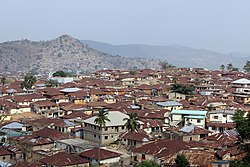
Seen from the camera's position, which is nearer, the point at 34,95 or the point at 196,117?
the point at 196,117

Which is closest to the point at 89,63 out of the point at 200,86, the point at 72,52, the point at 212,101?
the point at 72,52

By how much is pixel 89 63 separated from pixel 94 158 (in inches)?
6157

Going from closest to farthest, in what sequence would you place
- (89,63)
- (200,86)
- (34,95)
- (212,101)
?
1. (212,101)
2. (34,95)
3. (200,86)
4. (89,63)

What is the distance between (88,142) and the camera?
36.4 metres

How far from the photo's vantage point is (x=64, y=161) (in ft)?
92.5

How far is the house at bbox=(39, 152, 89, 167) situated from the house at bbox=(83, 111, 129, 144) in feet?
23.4

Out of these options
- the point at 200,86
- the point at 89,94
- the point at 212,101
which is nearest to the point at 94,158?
the point at 212,101

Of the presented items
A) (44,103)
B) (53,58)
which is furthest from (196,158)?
(53,58)

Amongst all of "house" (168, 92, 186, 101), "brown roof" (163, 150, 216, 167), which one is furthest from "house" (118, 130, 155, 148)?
"house" (168, 92, 186, 101)

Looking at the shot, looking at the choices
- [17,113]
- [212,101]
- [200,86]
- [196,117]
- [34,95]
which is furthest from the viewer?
[200,86]

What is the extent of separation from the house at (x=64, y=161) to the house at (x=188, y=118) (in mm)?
14750

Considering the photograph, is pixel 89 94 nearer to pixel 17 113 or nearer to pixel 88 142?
pixel 17 113

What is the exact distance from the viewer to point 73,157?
2941cm

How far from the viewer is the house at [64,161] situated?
27938 mm
